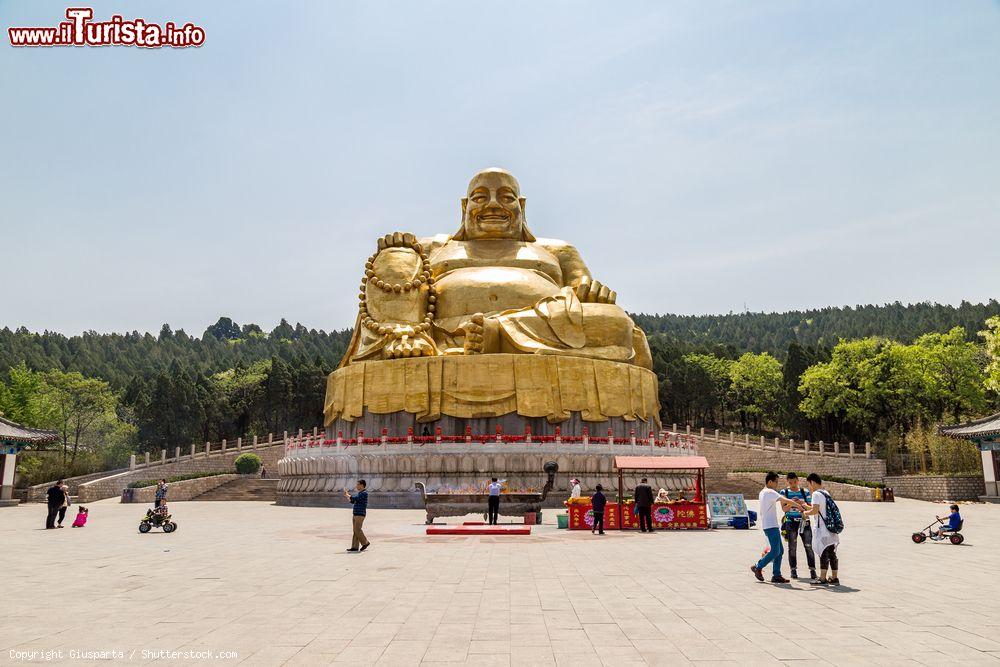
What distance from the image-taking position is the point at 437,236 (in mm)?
29438

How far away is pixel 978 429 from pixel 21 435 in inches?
1216

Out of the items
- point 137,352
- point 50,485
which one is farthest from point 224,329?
point 50,485

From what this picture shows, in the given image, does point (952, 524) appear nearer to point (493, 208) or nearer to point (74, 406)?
point (493, 208)

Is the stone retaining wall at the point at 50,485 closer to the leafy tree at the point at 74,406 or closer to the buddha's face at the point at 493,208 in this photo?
the leafy tree at the point at 74,406

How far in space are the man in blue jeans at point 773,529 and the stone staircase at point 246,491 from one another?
869 inches

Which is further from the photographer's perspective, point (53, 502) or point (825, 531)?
point (53, 502)

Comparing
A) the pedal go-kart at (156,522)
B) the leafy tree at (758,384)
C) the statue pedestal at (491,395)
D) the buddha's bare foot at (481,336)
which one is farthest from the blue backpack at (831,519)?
the leafy tree at (758,384)

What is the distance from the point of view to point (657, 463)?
50.4 feet

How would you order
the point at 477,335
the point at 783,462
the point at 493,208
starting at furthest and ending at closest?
the point at 783,462 < the point at 493,208 < the point at 477,335

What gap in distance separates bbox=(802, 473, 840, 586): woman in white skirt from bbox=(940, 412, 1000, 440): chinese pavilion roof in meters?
18.8

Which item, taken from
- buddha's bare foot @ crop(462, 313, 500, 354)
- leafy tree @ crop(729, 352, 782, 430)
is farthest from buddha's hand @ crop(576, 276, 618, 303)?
leafy tree @ crop(729, 352, 782, 430)

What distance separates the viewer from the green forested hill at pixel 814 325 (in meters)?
74.2

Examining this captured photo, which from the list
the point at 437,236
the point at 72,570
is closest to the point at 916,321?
the point at 437,236

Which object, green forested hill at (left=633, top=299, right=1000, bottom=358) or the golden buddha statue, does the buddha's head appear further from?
green forested hill at (left=633, top=299, right=1000, bottom=358)
